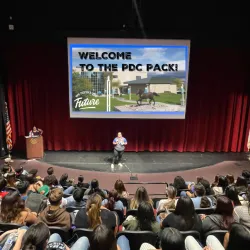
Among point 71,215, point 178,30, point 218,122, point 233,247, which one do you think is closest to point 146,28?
point 178,30

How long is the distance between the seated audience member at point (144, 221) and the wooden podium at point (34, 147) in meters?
5.94

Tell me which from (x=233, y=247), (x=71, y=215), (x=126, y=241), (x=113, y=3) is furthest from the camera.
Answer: (x=113, y=3)

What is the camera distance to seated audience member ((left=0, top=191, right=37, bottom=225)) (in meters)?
3.22

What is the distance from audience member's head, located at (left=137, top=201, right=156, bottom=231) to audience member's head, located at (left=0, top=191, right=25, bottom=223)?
52.1 inches

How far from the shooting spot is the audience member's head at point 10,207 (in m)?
3.22

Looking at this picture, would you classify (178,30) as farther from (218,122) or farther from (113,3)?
(218,122)

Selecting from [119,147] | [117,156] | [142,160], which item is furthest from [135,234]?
[142,160]

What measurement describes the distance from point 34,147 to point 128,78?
3367 millimetres

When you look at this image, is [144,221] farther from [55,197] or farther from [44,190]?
[44,190]

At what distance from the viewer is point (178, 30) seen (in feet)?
27.5

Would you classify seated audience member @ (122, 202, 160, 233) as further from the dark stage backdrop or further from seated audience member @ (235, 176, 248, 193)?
the dark stage backdrop

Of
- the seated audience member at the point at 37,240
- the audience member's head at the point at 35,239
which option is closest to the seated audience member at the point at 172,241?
the seated audience member at the point at 37,240

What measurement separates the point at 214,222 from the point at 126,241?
0.99m

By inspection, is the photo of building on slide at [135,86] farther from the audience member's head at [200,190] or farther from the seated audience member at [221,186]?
the audience member's head at [200,190]
